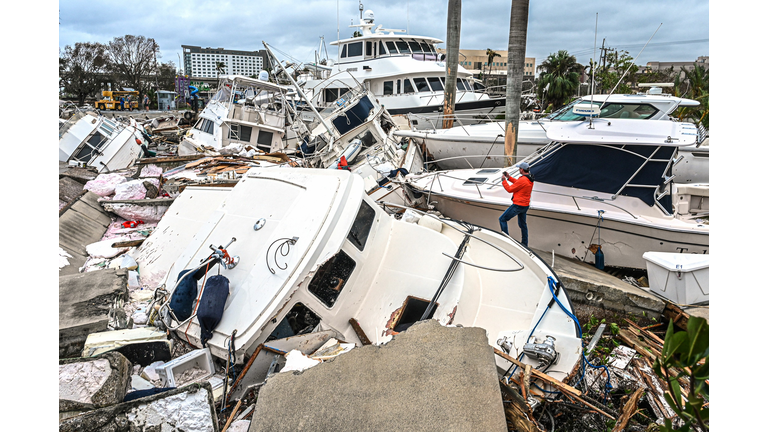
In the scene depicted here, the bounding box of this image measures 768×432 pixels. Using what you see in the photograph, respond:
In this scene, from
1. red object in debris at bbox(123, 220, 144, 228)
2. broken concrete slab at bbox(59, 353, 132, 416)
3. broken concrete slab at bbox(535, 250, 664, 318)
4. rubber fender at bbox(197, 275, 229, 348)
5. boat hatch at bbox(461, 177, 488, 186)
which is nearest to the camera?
broken concrete slab at bbox(59, 353, 132, 416)

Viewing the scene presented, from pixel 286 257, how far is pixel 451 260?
1.64 meters

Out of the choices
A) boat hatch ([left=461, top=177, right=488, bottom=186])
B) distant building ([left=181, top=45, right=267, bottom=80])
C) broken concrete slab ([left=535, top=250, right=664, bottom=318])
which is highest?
distant building ([left=181, top=45, right=267, bottom=80])

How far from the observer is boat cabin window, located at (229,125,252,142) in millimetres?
14617

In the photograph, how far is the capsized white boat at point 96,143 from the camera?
1298 centimetres

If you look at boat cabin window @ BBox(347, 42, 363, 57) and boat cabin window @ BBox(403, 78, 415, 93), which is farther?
boat cabin window @ BBox(347, 42, 363, 57)

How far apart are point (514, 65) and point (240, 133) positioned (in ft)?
30.4

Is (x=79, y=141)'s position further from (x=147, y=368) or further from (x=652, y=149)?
(x=652, y=149)

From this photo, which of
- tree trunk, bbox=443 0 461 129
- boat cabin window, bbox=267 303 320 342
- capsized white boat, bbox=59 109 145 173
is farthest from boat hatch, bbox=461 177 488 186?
capsized white boat, bbox=59 109 145 173

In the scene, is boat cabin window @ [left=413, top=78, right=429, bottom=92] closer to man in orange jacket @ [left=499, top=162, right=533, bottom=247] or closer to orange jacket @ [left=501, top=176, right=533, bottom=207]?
man in orange jacket @ [left=499, top=162, right=533, bottom=247]

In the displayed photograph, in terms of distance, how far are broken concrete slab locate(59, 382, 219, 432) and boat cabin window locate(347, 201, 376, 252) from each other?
5.64 feet

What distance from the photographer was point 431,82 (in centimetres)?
1817

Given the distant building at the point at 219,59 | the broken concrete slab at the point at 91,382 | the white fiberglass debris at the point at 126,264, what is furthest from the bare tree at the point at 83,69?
the broken concrete slab at the point at 91,382

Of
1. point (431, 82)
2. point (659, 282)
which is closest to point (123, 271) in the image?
point (659, 282)

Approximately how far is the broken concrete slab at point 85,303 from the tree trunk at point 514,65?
7.33 meters
